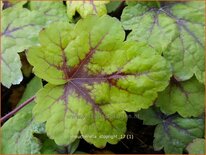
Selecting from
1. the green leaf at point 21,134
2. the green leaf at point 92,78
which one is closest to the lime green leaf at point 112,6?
the green leaf at point 92,78

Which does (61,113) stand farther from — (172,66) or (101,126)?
(172,66)

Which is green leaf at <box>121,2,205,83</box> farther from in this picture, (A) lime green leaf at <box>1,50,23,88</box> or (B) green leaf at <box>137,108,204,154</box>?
Result: (A) lime green leaf at <box>1,50,23,88</box>

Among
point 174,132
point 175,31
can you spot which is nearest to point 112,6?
point 175,31

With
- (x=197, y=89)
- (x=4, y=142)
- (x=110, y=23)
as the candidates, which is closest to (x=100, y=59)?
(x=110, y=23)

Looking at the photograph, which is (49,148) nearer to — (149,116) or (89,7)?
(149,116)

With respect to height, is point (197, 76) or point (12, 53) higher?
point (12, 53)

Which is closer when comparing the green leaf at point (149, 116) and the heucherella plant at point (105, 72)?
the heucherella plant at point (105, 72)

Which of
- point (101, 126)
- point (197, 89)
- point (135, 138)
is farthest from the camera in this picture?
point (135, 138)

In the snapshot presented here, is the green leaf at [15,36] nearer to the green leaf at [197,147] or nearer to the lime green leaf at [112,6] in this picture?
the lime green leaf at [112,6]
